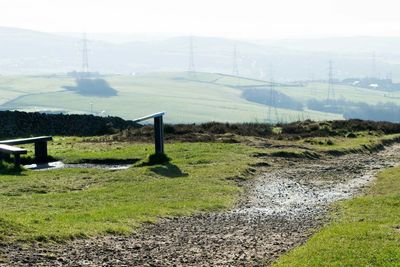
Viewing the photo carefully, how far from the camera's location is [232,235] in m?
19.0

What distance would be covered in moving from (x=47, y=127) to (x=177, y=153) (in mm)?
15658

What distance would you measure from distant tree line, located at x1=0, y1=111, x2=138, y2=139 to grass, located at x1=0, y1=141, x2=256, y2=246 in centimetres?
943

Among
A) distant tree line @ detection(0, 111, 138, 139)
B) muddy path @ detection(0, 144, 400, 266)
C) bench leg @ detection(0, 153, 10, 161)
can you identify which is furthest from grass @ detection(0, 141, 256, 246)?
distant tree line @ detection(0, 111, 138, 139)

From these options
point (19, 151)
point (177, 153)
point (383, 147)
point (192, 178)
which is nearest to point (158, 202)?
point (192, 178)

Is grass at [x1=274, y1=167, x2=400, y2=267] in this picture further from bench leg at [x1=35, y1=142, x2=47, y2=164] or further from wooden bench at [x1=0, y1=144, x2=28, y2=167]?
bench leg at [x1=35, y1=142, x2=47, y2=164]

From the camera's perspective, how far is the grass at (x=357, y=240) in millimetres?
14680

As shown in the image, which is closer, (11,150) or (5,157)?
(11,150)

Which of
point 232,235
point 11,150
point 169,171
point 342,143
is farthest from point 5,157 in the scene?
point 342,143

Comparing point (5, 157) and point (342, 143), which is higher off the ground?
point (5, 157)

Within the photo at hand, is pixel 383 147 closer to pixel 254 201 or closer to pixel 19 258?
pixel 254 201

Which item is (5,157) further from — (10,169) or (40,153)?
(40,153)

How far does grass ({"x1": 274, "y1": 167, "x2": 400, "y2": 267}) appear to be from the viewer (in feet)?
48.2

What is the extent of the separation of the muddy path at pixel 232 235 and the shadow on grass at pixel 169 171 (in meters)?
3.10

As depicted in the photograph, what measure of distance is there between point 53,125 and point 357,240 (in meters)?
→ 36.7
